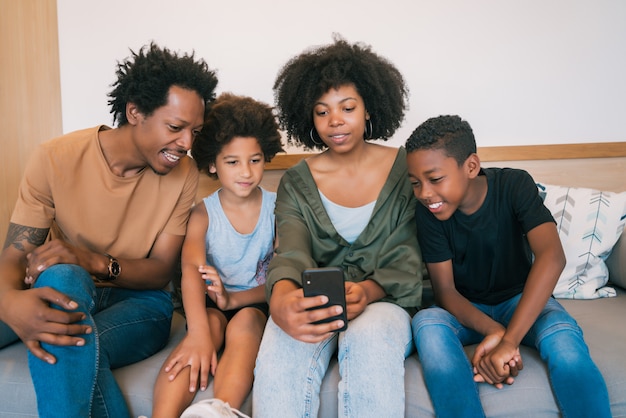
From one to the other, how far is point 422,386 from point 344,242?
0.43m

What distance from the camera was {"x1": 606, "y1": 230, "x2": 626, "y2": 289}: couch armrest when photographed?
5.42 ft

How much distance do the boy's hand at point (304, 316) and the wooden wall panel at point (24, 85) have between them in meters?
1.23

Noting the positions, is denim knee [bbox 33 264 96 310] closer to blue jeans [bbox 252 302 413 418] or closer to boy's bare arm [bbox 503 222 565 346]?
blue jeans [bbox 252 302 413 418]

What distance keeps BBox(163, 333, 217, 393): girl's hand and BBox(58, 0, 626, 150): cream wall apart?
1024 millimetres

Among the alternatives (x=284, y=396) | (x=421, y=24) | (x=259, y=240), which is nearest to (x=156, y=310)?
(x=259, y=240)

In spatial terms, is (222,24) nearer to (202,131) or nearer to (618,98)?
(202,131)

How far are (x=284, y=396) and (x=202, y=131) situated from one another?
0.77 meters

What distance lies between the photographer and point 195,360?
1227 millimetres

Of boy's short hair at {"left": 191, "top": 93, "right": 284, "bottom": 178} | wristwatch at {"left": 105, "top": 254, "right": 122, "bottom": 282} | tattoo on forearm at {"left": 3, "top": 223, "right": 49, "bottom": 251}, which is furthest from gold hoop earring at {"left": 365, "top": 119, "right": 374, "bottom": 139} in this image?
tattoo on forearm at {"left": 3, "top": 223, "right": 49, "bottom": 251}

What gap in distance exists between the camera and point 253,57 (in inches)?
78.1

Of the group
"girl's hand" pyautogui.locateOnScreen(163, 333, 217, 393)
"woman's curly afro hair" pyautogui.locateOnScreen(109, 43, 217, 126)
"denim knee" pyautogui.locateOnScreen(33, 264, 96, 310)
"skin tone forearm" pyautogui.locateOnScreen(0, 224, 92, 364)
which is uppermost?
"woman's curly afro hair" pyautogui.locateOnScreen(109, 43, 217, 126)

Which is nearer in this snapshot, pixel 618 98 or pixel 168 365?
pixel 168 365

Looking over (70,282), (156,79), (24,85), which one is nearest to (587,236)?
(156,79)

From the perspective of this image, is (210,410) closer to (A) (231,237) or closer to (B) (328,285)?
(B) (328,285)
